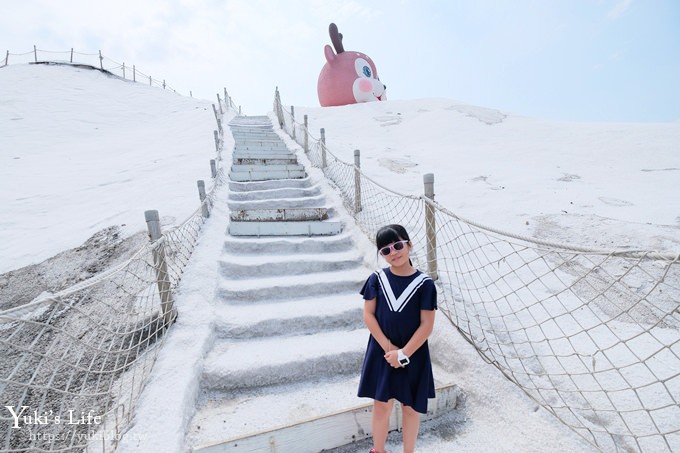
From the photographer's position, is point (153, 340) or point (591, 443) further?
point (153, 340)

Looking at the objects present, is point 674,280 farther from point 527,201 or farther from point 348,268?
point 348,268

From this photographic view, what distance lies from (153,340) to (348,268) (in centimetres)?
200

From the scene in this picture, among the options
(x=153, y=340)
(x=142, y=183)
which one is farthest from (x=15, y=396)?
(x=142, y=183)

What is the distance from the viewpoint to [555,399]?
2.03 meters

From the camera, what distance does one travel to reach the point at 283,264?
143 inches

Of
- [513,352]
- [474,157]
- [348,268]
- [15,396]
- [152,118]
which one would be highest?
[152,118]

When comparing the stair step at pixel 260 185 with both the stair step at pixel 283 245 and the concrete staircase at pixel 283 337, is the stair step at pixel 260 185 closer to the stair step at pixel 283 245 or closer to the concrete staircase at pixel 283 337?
the concrete staircase at pixel 283 337

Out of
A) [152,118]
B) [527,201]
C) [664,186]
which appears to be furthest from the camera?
[152,118]

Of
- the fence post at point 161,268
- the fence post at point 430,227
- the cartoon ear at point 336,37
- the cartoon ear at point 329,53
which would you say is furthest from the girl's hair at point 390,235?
the cartoon ear at point 336,37

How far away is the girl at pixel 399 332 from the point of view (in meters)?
1.56

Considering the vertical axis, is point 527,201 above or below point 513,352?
above

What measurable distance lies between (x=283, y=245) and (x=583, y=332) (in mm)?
3056

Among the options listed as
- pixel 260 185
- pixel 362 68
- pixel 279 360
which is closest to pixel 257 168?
pixel 260 185

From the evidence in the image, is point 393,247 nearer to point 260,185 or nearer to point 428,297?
point 428,297
